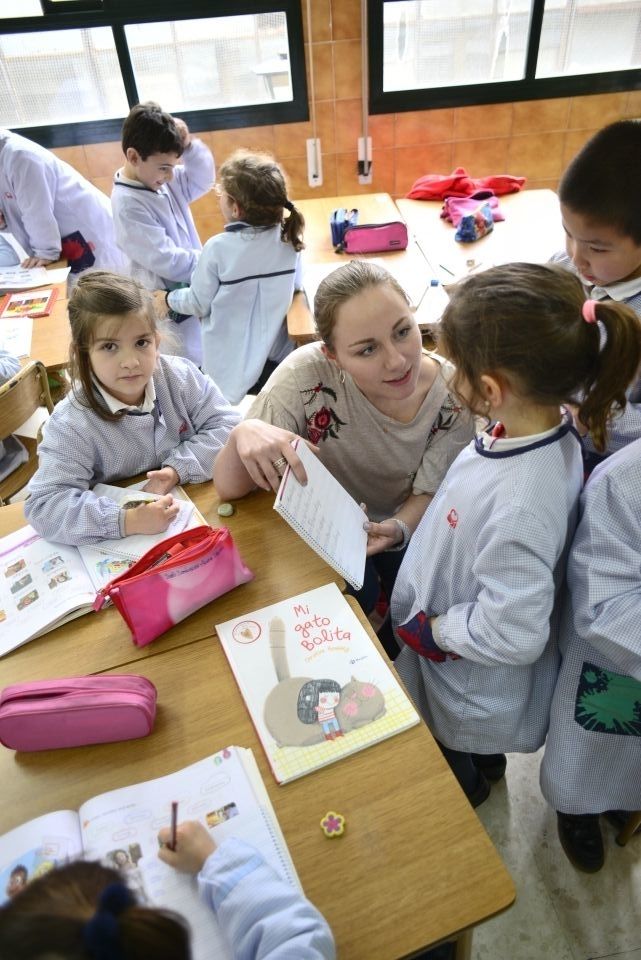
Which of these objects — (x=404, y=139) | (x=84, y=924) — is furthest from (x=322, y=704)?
(x=404, y=139)

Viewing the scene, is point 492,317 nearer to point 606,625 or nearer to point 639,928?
point 606,625

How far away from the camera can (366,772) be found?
0.91 metres

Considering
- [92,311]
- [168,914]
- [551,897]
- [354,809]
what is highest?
[92,311]

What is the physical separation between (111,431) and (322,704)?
0.85 meters

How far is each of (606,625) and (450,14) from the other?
14.1 feet

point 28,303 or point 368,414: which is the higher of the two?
point 368,414

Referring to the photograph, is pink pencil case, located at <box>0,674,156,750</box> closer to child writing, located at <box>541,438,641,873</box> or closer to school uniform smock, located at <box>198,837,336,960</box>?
school uniform smock, located at <box>198,837,336,960</box>

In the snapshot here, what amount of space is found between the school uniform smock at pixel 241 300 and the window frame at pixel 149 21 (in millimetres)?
1946

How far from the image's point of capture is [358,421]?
4.99ft

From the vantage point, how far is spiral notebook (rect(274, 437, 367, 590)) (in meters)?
1.09

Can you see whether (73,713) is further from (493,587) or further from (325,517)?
(493,587)

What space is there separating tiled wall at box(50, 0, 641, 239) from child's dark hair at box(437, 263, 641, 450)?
11.8ft

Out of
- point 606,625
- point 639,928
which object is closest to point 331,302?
point 606,625

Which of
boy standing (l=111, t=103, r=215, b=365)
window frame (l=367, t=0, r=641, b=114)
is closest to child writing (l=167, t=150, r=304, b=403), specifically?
boy standing (l=111, t=103, r=215, b=365)
